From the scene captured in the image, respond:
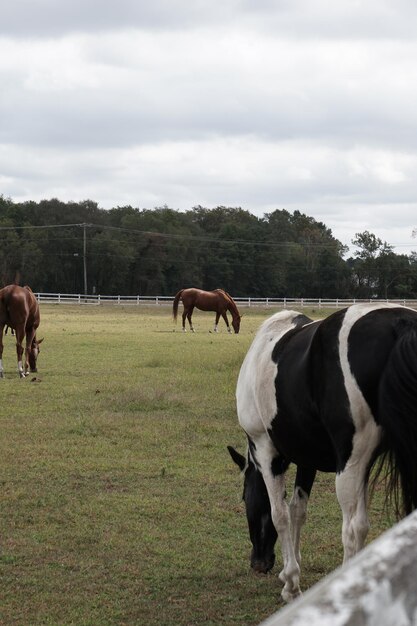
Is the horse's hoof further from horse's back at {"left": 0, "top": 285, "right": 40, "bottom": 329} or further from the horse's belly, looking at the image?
horse's back at {"left": 0, "top": 285, "right": 40, "bottom": 329}

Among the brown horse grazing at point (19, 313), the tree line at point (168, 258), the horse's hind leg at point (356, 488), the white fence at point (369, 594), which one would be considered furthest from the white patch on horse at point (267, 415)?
the tree line at point (168, 258)

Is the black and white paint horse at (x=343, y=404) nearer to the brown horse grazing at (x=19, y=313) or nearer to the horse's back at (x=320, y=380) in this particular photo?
the horse's back at (x=320, y=380)

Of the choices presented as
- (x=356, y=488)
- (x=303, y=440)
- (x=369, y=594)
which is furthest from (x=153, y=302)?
(x=369, y=594)

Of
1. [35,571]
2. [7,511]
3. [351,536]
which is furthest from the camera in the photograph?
[7,511]

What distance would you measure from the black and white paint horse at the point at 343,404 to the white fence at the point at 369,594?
354 centimetres

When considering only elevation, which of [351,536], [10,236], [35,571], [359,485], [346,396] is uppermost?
[10,236]

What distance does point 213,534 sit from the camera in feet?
21.1

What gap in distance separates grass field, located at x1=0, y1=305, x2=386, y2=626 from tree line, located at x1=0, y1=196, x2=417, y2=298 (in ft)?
196

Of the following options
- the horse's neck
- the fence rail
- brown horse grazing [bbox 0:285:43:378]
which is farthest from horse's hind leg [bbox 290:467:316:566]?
the fence rail

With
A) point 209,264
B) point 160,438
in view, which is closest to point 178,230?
point 209,264

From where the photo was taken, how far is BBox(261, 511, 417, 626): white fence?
0.67 metres

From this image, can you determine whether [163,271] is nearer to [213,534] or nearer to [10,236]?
[10,236]

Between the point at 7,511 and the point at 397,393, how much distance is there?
13.1ft

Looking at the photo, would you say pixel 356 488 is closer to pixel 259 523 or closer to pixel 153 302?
pixel 259 523
